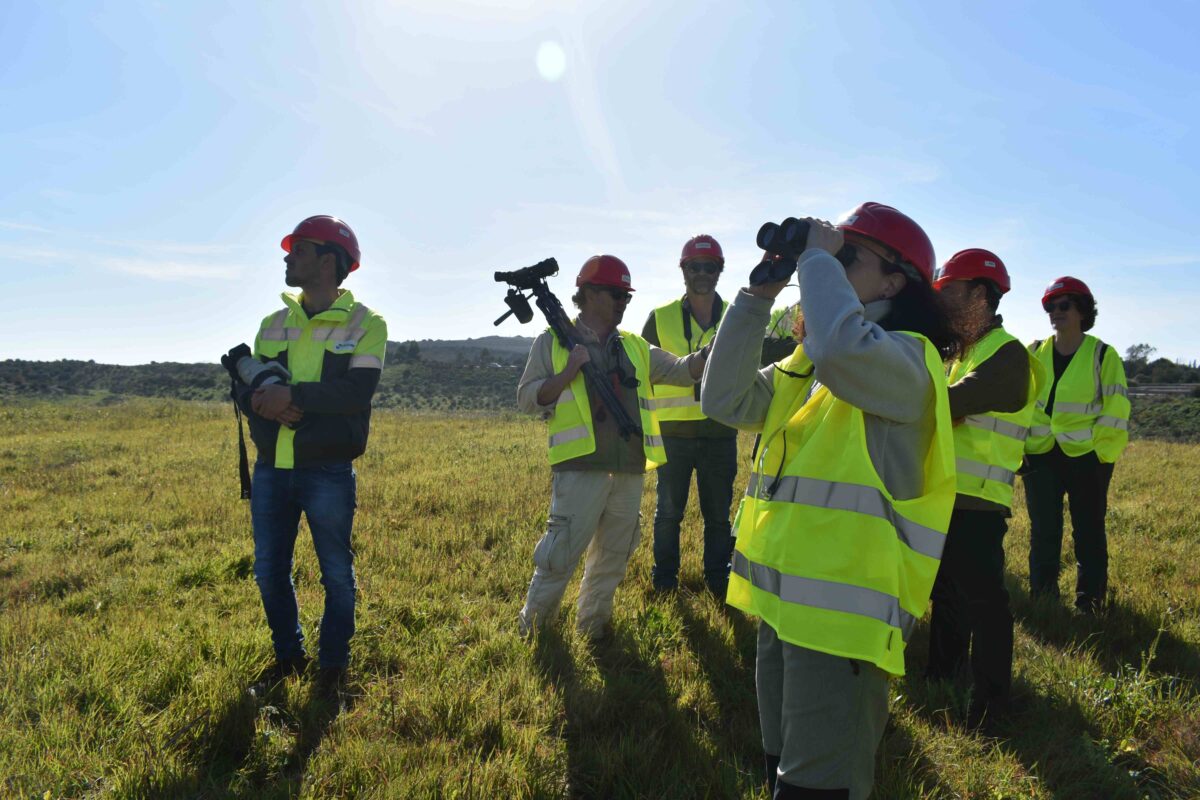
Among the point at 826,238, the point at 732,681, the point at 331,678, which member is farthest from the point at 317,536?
the point at 826,238


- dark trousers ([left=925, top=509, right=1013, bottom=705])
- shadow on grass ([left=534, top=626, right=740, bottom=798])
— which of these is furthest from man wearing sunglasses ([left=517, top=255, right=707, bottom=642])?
dark trousers ([left=925, top=509, right=1013, bottom=705])

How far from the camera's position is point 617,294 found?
4.33 meters

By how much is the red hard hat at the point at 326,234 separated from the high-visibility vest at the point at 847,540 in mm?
2862

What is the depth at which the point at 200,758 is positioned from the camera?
9.68 feet

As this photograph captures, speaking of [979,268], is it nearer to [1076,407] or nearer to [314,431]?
[1076,407]

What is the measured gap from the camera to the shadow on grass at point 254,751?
2.76 metres

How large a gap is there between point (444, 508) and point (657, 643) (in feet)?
14.1

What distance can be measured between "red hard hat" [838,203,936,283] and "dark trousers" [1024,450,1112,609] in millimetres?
3801

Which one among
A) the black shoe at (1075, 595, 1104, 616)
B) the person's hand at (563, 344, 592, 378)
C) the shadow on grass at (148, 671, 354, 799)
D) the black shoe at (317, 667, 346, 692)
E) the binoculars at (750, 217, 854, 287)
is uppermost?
the binoculars at (750, 217, 854, 287)

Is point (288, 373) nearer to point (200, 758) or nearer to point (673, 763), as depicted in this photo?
point (200, 758)

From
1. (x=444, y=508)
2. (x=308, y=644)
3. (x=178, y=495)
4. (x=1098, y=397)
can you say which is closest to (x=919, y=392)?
(x=308, y=644)

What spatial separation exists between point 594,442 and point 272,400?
5.65ft

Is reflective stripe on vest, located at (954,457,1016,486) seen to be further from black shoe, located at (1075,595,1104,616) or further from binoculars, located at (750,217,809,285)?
black shoe, located at (1075,595,1104,616)

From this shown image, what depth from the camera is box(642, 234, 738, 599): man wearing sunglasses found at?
5141mm
